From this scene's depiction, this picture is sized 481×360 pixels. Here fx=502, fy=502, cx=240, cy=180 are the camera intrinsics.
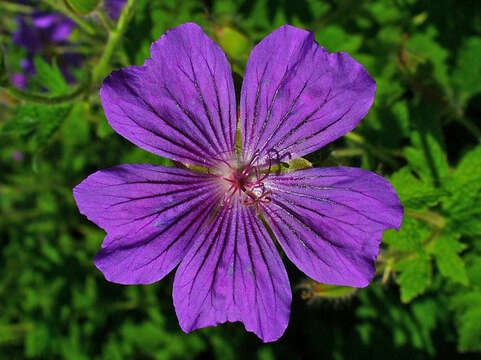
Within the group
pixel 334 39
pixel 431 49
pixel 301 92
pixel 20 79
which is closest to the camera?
pixel 301 92

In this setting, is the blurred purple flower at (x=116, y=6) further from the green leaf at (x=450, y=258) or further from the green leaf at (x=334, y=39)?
the green leaf at (x=450, y=258)

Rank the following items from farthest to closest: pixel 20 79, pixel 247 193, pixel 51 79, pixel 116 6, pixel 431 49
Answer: pixel 20 79
pixel 431 49
pixel 116 6
pixel 51 79
pixel 247 193

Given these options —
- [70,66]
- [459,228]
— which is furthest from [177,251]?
[70,66]

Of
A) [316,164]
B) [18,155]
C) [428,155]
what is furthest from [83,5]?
[18,155]

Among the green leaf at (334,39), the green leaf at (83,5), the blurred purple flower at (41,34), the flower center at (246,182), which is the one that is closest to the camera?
the flower center at (246,182)

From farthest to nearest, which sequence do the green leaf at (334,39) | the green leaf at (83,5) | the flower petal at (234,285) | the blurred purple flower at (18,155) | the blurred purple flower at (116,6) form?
the blurred purple flower at (18,155)
the blurred purple flower at (116,6)
the green leaf at (334,39)
the green leaf at (83,5)
the flower petal at (234,285)

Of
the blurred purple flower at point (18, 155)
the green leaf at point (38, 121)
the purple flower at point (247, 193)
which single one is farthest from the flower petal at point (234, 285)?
the blurred purple flower at point (18, 155)

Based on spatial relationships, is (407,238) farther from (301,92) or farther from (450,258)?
(301,92)
